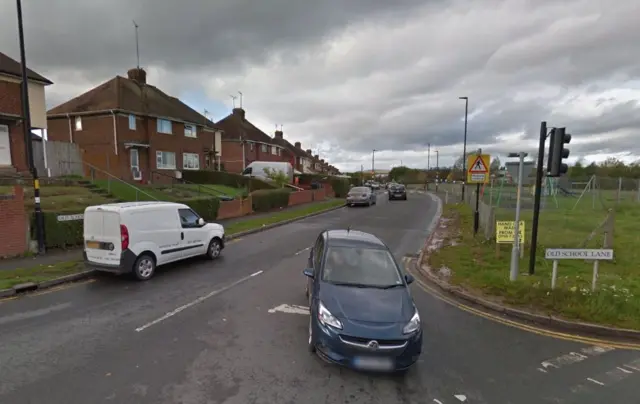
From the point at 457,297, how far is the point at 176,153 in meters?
28.8

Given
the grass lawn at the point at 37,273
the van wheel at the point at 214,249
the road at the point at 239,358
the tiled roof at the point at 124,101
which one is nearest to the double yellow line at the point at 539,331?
the road at the point at 239,358

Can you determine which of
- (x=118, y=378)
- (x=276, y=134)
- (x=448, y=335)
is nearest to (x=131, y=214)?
(x=118, y=378)

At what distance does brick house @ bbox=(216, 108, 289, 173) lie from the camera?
45.2 m

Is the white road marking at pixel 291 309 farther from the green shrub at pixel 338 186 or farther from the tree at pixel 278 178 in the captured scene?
the green shrub at pixel 338 186

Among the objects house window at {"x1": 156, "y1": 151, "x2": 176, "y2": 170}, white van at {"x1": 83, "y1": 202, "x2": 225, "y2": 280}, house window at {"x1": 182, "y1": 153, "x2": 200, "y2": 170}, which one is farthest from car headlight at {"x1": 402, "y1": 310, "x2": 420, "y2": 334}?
house window at {"x1": 182, "y1": 153, "x2": 200, "y2": 170}

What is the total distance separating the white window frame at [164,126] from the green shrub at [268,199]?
39.1ft

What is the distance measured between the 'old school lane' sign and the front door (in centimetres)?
2384

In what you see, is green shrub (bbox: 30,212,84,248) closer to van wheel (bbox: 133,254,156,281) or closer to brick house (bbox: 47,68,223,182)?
van wheel (bbox: 133,254,156,281)

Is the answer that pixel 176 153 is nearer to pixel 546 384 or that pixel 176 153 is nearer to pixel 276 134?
pixel 546 384

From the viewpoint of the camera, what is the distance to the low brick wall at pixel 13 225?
9.29m

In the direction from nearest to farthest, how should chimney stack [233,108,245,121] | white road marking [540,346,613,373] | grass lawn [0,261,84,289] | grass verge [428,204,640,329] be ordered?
1. white road marking [540,346,613,373]
2. grass verge [428,204,640,329]
3. grass lawn [0,261,84,289]
4. chimney stack [233,108,245,121]

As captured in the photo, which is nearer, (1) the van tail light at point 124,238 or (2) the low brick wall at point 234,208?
(1) the van tail light at point 124,238

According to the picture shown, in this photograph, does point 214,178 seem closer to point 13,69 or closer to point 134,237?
point 13,69

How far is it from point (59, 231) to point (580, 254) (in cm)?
1348
